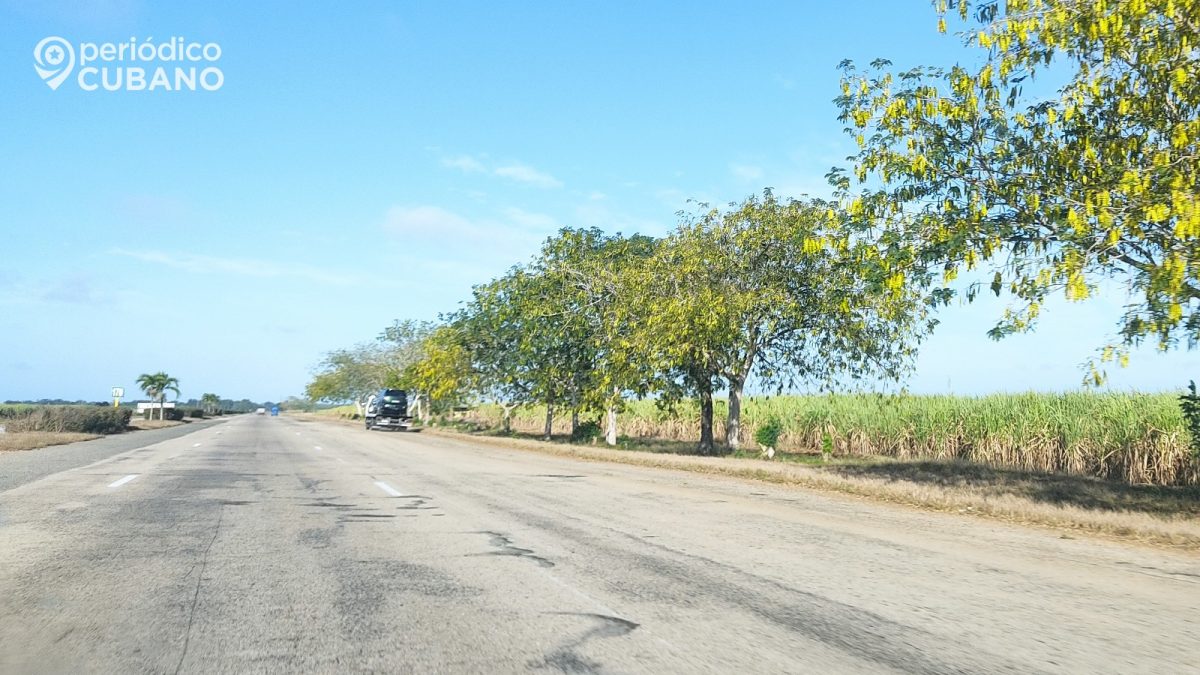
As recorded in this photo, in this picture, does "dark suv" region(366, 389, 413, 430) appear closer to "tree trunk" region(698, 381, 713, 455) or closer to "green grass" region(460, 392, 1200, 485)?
"green grass" region(460, 392, 1200, 485)

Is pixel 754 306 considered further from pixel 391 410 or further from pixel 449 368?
pixel 391 410

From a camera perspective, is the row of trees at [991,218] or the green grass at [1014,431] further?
the green grass at [1014,431]

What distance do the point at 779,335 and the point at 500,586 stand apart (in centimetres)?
2098

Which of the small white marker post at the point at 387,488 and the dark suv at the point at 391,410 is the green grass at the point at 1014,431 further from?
the dark suv at the point at 391,410

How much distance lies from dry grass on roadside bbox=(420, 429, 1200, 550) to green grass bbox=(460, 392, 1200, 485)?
5.71 feet

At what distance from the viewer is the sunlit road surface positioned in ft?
16.4

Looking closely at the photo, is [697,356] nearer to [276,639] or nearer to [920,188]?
[920,188]

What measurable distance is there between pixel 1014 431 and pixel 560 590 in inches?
801

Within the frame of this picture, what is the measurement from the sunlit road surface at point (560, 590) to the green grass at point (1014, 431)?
999 centimetres

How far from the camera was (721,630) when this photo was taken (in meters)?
5.52

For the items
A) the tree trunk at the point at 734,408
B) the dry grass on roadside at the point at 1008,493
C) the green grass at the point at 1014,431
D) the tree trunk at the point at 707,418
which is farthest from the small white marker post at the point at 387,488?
the green grass at the point at 1014,431

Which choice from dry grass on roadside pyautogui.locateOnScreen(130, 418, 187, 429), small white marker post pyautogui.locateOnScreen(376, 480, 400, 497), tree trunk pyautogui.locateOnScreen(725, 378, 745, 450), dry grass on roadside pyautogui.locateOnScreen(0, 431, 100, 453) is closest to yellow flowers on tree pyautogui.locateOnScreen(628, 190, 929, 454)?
tree trunk pyautogui.locateOnScreen(725, 378, 745, 450)

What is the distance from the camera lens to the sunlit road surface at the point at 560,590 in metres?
4.99

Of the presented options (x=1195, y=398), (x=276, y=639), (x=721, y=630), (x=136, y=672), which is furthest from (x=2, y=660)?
(x=1195, y=398)
